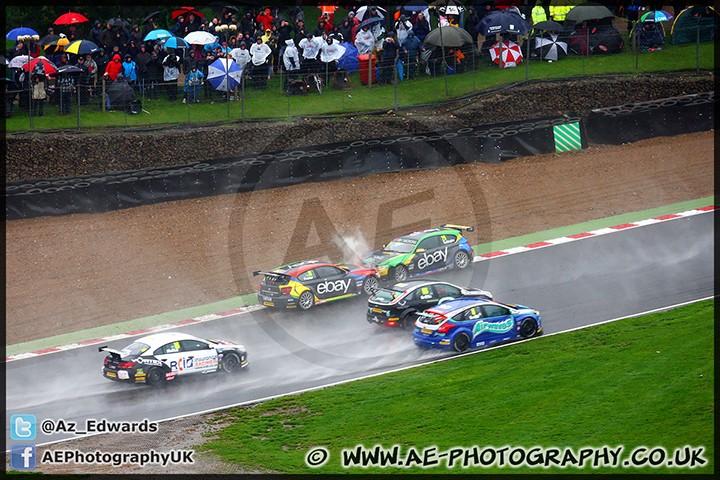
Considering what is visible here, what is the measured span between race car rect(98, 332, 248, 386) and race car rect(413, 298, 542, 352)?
4.08 m

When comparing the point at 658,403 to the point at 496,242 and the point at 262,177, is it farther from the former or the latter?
the point at 262,177

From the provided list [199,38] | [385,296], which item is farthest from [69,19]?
[385,296]

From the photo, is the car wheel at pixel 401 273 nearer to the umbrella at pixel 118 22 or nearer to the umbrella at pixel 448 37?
the umbrella at pixel 448 37

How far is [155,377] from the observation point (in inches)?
639

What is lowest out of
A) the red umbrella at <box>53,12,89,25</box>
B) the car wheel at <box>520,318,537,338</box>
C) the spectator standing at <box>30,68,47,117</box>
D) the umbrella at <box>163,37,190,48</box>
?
the car wheel at <box>520,318,537,338</box>

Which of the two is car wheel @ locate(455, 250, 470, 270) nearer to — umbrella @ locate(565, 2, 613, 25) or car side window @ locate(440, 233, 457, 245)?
car side window @ locate(440, 233, 457, 245)

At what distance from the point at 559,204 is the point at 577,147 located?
4164mm

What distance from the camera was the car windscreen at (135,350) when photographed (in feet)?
52.9

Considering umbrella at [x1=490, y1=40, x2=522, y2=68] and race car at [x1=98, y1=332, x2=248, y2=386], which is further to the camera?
umbrella at [x1=490, y1=40, x2=522, y2=68]

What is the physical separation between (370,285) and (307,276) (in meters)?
1.75

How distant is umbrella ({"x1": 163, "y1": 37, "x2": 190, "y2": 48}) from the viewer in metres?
27.7

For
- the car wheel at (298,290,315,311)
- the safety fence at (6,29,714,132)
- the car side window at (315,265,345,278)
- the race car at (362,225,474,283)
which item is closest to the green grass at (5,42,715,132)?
the safety fence at (6,29,714,132)

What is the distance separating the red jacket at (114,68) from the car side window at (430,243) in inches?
519

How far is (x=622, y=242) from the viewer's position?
22.4 meters
